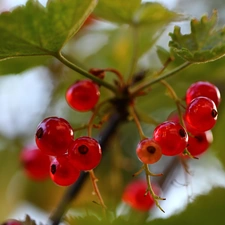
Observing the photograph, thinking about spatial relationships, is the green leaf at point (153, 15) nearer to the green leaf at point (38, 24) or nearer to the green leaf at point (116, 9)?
the green leaf at point (116, 9)

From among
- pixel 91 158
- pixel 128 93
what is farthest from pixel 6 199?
pixel 91 158

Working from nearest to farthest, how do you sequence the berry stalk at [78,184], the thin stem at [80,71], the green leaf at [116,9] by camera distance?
the thin stem at [80,71], the berry stalk at [78,184], the green leaf at [116,9]

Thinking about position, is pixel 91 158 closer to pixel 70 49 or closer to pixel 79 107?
pixel 79 107

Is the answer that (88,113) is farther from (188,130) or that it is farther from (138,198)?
(188,130)

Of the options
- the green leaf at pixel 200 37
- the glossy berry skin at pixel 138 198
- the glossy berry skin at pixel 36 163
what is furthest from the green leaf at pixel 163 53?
the glossy berry skin at pixel 36 163

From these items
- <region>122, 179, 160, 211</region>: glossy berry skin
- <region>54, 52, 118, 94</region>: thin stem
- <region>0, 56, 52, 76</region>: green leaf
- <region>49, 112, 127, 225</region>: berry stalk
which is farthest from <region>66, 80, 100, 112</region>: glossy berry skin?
<region>122, 179, 160, 211</region>: glossy berry skin

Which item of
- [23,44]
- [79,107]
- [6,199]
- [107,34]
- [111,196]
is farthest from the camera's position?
[6,199]

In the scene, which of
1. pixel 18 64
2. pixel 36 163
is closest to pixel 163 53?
pixel 18 64

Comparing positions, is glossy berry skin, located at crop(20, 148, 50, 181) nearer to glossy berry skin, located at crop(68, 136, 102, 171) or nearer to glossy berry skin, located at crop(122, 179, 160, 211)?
glossy berry skin, located at crop(122, 179, 160, 211)
